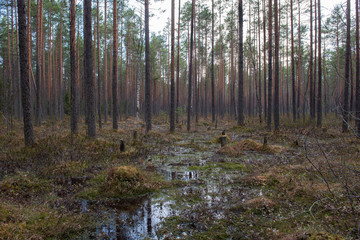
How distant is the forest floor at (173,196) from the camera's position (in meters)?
3.38

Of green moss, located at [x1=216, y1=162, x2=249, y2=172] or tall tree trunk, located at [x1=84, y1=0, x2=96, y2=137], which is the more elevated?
tall tree trunk, located at [x1=84, y1=0, x2=96, y2=137]

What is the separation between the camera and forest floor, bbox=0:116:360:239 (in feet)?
11.1

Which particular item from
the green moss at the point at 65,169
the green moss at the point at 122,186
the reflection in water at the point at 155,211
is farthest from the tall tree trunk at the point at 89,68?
the reflection in water at the point at 155,211

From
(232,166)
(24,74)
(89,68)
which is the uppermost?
(89,68)

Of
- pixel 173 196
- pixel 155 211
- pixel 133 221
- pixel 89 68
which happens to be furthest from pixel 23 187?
pixel 89 68

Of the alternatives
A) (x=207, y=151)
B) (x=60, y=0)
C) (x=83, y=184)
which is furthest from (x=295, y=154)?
(x=60, y=0)

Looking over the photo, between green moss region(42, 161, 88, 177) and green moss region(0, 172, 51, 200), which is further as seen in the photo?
green moss region(42, 161, 88, 177)

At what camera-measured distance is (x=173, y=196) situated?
5.00 meters

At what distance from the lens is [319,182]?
5.38m

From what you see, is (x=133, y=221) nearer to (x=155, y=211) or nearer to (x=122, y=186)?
(x=155, y=211)

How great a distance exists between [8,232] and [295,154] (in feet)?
29.3

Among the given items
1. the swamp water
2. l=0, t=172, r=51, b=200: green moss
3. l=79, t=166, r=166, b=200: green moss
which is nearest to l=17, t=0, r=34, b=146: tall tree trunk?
l=0, t=172, r=51, b=200: green moss

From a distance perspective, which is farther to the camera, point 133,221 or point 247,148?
point 247,148

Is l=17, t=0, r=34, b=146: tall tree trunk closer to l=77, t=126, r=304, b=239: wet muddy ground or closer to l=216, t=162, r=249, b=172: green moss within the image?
l=77, t=126, r=304, b=239: wet muddy ground
